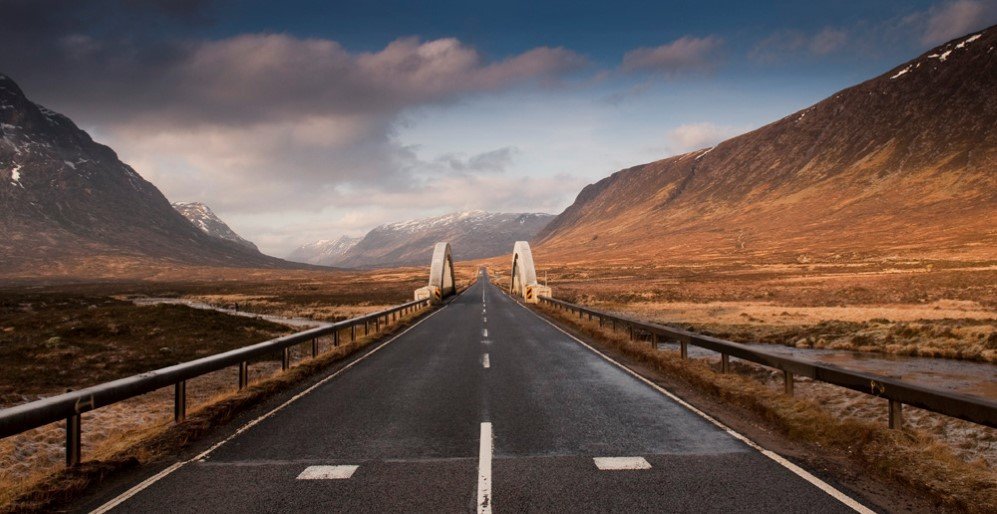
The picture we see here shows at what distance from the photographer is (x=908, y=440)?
6.65 meters

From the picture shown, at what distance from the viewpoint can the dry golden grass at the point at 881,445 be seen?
5.27 metres

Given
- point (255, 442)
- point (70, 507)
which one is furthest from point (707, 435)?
point (70, 507)

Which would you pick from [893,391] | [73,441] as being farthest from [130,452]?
[893,391]

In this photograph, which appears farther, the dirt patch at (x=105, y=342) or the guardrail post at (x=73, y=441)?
the dirt patch at (x=105, y=342)

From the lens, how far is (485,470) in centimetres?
618

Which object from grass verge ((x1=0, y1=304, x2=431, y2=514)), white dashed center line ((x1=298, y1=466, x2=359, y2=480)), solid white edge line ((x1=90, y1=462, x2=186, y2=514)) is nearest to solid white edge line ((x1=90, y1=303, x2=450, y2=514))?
solid white edge line ((x1=90, y1=462, x2=186, y2=514))

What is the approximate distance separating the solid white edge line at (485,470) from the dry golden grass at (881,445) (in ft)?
12.7

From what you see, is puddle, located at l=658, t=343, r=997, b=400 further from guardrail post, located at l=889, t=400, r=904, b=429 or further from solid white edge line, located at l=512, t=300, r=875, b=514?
guardrail post, located at l=889, t=400, r=904, b=429

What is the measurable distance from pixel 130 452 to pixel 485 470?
13.7ft

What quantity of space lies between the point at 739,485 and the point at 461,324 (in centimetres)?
2287

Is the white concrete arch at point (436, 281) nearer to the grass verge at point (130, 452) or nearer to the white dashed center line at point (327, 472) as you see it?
the grass verge at point (130, 452)

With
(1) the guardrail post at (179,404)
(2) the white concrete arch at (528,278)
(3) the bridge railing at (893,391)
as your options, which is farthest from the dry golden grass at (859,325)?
(1) the guardrail post at (179,404)

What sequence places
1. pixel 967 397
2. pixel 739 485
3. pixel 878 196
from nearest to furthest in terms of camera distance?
1. pixel 739 485
2. pixel 967 397
3. pixel 878 196

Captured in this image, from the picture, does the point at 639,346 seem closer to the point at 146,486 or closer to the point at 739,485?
the point at 739,485
